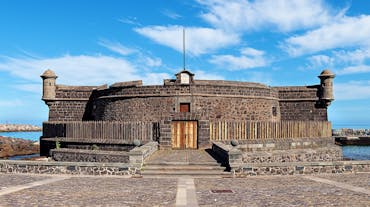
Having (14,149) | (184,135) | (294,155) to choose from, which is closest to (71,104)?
(14,149)

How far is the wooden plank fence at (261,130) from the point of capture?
18.4 metres

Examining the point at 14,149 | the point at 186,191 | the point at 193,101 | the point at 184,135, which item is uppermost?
the point at 193,101

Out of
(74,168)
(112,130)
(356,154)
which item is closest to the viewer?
(74,168)

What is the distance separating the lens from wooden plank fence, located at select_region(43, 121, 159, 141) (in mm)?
18203

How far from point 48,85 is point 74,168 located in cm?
1763

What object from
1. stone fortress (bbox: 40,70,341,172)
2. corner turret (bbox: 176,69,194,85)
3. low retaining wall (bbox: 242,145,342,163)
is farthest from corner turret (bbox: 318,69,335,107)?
corner turret (bbox: 176,69,194,85)

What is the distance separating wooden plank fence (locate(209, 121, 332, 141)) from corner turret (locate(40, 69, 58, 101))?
15995 millimetres

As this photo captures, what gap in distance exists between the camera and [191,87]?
2239 cm

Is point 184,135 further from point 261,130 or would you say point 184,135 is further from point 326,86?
point 326,86

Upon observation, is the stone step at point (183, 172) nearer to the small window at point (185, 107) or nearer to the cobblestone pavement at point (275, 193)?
the cobblestone pavement at point (275, 193)

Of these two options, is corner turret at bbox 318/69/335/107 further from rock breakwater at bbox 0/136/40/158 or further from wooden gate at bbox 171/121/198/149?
rock breakwater at bbox 0/136/40/158

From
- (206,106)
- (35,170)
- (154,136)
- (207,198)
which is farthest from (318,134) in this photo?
(35,170)

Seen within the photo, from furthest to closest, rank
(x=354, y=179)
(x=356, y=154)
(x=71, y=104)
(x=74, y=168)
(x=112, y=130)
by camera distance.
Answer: (x=356, y=154), (x=71, y=104), (x=112, y=130), (x=74, y=168), (x=354, y=179)

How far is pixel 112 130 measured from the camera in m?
19.1
